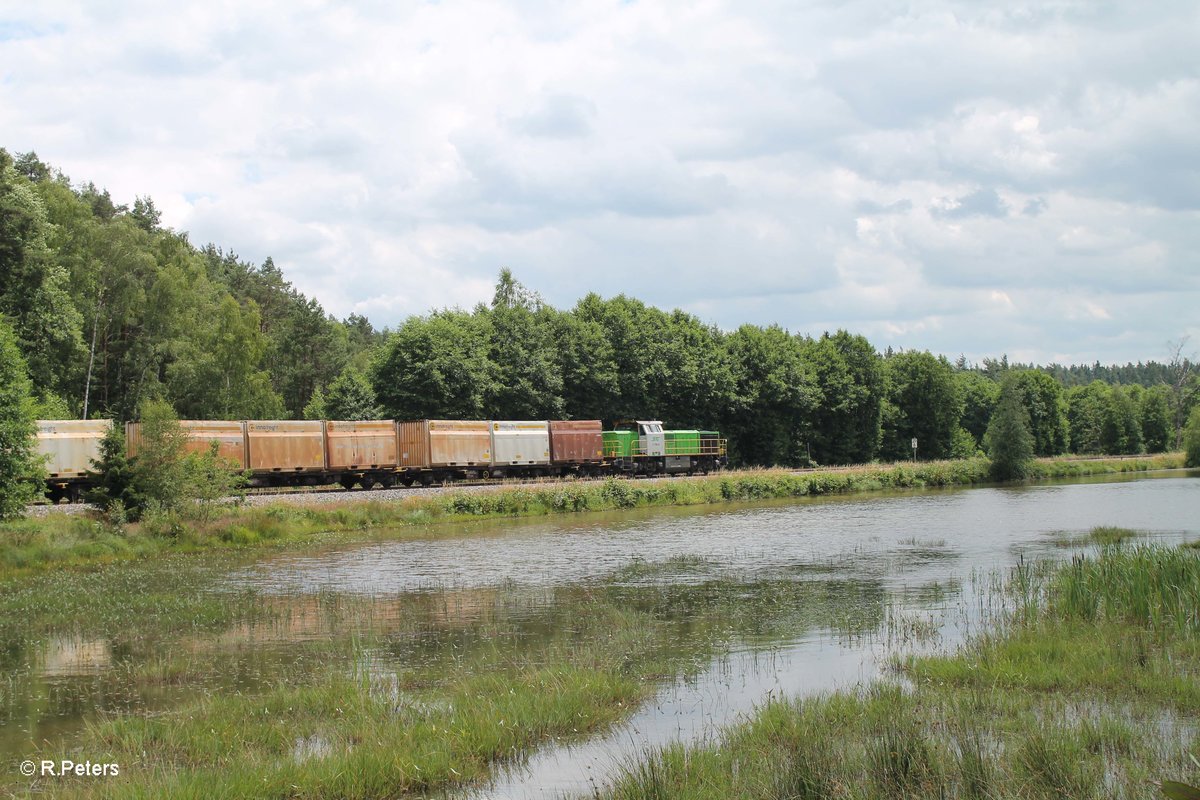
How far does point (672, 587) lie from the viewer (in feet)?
79.2

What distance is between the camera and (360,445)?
54000 millimetres

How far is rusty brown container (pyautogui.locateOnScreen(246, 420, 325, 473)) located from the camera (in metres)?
49.9

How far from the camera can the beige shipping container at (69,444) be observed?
43219 mm

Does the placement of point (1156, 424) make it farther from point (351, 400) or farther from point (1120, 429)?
point (351, 400)

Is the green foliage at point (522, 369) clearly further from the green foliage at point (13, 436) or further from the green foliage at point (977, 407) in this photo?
the green foliage at point (977, 407)

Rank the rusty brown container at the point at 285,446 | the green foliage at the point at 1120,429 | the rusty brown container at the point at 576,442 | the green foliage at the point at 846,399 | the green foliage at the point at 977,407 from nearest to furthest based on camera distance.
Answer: the rusty brown container at the point at 285,446, the rusty brown container at the point at 576,442, the green foliage at the point at 846,399, the green foliage at the point at 977,407, the green foliage at the point at 1120,429

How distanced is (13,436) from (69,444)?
41.2 feet

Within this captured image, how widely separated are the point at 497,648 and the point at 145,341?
6683 centimetres

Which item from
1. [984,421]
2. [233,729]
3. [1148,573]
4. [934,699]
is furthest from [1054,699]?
[984,421]

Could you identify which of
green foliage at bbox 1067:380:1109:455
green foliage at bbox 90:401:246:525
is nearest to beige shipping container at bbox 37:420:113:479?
green foliage at bbox 90:401:246:525

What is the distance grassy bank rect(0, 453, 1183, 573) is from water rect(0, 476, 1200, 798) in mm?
2732

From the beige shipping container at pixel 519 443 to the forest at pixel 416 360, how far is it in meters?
7.97
